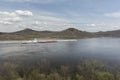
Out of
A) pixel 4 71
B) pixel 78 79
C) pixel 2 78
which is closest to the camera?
pixel 2 78

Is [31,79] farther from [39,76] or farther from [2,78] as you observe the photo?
[2,78]

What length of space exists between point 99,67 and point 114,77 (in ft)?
22.5

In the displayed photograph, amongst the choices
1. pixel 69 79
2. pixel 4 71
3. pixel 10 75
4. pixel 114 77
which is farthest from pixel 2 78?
pixel 114 77

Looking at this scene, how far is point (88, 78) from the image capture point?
28562mm

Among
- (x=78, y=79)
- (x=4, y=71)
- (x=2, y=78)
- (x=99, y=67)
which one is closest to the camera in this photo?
(x=2, y=78)

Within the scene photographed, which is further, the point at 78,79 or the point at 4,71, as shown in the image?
the point at 4,71

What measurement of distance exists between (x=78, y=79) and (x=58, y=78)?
368cm

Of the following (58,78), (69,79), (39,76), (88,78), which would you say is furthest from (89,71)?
(39,76)

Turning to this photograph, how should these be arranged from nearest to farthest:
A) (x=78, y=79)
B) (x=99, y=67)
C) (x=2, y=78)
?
(x=2, y=78) < (x=78, y=79) < (x=99, y=67)

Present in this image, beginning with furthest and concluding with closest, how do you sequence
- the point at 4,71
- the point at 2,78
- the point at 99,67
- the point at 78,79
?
the point at 99,67, the point at 4,71, the point at 78,79, the point at 2,78

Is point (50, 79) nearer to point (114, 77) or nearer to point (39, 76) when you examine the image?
point (39, 76)

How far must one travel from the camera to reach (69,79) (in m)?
28.8

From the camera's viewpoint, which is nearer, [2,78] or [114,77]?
[2,78]

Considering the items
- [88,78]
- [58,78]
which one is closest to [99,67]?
[88,78]
